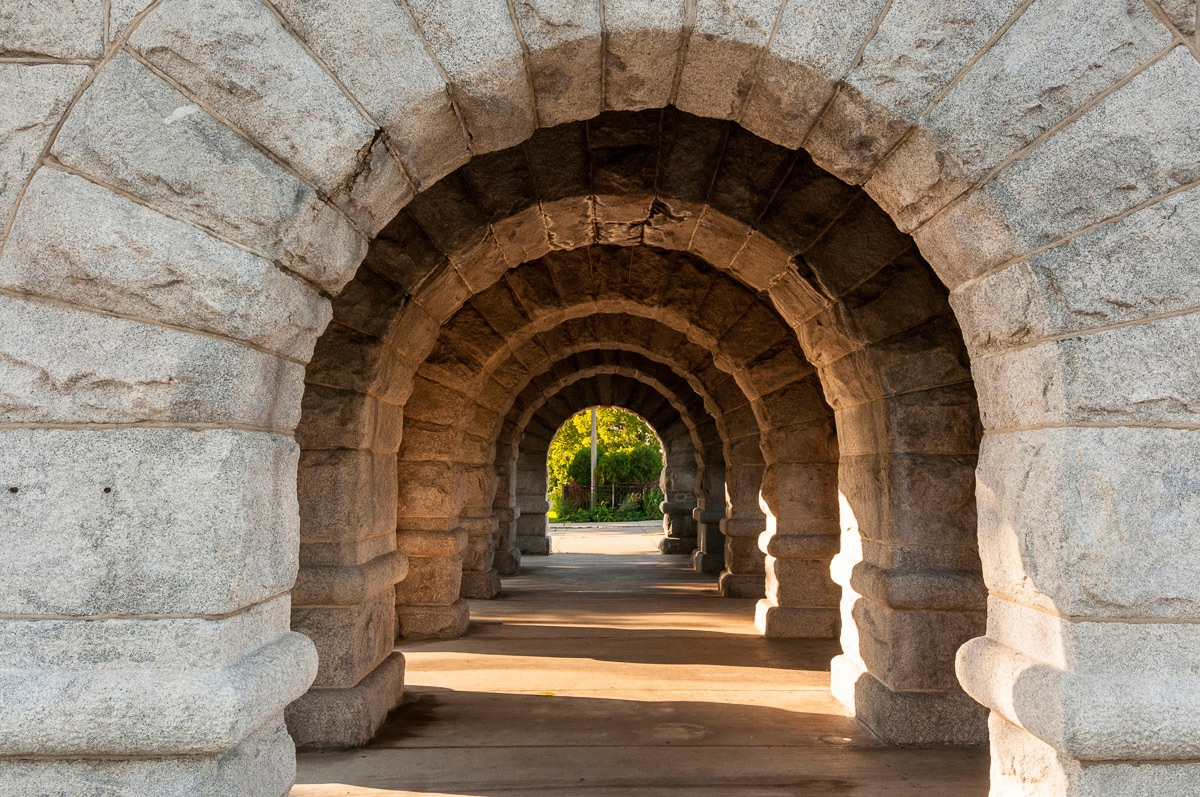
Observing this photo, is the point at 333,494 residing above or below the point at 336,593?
above

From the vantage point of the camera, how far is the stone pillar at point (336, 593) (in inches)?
157

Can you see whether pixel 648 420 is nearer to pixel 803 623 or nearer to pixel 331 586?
pixel 803 623

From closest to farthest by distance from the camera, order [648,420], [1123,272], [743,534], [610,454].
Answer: [1123,272] → [743,534] → [648,420] → [610,454]

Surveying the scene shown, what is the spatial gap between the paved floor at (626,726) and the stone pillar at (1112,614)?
1560mm

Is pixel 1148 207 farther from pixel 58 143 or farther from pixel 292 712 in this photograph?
pixel 292 712

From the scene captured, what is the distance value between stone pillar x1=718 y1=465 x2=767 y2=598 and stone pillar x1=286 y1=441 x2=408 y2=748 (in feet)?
17.2

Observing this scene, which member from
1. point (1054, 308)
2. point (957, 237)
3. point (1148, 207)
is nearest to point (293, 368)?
point (957, 237)

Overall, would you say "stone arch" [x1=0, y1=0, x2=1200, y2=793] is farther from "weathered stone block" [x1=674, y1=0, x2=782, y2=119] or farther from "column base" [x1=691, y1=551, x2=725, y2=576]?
"column base" [x1=691, y1=551, x2=725, y2=576]

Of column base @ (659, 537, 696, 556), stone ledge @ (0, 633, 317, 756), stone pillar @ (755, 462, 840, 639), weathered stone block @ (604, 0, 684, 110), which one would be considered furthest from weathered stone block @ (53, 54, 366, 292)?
column base @ (659, 537, 696, 556)

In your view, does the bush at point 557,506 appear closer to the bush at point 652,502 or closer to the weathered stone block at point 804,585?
the bush at point 652,502

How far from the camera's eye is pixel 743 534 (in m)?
8.86

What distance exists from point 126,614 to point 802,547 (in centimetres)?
535

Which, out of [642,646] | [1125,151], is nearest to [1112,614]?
[1125,151]

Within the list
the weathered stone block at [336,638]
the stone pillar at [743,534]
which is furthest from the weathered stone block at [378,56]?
the stone pillar at [743,534]
